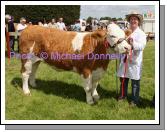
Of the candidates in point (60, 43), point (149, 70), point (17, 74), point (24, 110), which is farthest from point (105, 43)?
point (149, 70)

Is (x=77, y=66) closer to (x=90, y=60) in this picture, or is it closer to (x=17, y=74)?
(x=90, y=60)

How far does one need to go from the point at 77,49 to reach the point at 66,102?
3.85ft

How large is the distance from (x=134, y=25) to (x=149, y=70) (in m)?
4.52

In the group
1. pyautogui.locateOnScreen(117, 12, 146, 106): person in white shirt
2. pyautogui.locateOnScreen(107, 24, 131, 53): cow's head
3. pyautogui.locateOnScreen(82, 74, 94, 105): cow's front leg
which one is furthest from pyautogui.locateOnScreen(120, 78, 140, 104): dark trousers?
pyautogui.locateOnScreen(107, 24, 131, 53): cow's head

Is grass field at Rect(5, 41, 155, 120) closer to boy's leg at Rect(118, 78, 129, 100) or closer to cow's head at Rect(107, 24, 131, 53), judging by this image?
boy's leg at Rect(118, 78, 129, 100)

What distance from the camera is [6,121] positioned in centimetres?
575

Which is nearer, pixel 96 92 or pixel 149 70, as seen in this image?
pixel 96 92

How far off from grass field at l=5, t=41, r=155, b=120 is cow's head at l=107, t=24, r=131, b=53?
1.29m

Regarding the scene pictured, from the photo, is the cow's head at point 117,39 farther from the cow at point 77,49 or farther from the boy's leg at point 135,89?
the boy's leg at point 135,89

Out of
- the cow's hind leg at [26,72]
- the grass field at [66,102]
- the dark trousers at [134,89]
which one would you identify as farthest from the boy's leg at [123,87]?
the cow's hind leg at [26,72]

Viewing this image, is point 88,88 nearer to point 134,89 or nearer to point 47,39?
point 134,89

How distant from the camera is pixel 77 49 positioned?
21.6ft

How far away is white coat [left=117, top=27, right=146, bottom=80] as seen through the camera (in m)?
5.99

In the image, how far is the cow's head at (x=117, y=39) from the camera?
5.82 m
